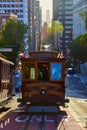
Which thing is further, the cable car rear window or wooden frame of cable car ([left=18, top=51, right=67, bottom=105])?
the cable car rear window

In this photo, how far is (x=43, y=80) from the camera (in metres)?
24.9

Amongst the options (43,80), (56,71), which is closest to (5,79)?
(43,80)

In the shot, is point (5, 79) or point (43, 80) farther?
point (5, 79)

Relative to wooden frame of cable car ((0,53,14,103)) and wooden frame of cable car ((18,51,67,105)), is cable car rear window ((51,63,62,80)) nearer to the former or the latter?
wooden frame of cable car ((18,51,67,105))

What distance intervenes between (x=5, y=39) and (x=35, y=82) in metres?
64.6

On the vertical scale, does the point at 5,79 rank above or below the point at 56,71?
below

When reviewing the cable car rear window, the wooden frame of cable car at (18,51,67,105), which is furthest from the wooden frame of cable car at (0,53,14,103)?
the cable car rear window

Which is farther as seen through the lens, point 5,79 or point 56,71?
point 5,79

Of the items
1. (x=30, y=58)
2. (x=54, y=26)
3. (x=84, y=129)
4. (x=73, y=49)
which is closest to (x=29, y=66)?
(x=30, y=58)

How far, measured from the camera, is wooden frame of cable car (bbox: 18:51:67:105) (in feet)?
80.5

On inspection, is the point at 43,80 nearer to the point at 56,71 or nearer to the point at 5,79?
the point at 56,71

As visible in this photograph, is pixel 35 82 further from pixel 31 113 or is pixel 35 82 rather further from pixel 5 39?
pixel 5 39

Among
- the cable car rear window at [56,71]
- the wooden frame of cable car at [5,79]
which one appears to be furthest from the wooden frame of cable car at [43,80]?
the wooden frame of cable car at [5,79]

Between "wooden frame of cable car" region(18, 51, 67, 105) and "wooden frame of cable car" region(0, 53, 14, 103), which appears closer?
"wooden frame of cable car" region(18, 51, 67, 105)
